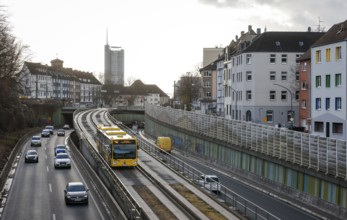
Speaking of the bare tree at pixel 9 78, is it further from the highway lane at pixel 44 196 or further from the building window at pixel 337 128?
the building window at pixel 337 128

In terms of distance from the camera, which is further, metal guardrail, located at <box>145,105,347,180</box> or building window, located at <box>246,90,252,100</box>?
building window, located at <box>246,90,252,100</box>

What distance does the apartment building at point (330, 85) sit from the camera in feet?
169

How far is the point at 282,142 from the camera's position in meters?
36.8

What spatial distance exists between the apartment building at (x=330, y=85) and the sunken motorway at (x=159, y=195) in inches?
762

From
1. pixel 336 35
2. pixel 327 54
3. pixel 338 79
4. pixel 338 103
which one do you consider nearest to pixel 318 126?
pixel 338 103

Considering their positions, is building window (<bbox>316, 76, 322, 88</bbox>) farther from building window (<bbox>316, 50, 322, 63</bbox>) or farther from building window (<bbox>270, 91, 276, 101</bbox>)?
building window (<bbox>270, 91, 276, 101</bbox>)

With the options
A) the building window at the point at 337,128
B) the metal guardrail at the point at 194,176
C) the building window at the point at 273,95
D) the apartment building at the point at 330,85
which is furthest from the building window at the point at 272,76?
the metal guardrail at the point at 194,176

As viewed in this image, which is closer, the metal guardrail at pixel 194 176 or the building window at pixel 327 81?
the metal guardrail at pixel 194 176

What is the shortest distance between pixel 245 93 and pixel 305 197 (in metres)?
47.7

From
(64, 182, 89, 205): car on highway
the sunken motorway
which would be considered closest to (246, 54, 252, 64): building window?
the sunken motorway

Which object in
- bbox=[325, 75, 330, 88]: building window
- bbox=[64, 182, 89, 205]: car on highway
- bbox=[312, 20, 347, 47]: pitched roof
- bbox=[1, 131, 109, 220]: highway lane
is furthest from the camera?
bbox=[325, 75, 330, 88]: building window

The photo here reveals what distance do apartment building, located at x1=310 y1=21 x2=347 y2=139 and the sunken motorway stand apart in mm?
19344

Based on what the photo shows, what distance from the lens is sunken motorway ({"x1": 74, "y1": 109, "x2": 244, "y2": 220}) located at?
2633 cm

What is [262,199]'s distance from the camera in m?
35.3
